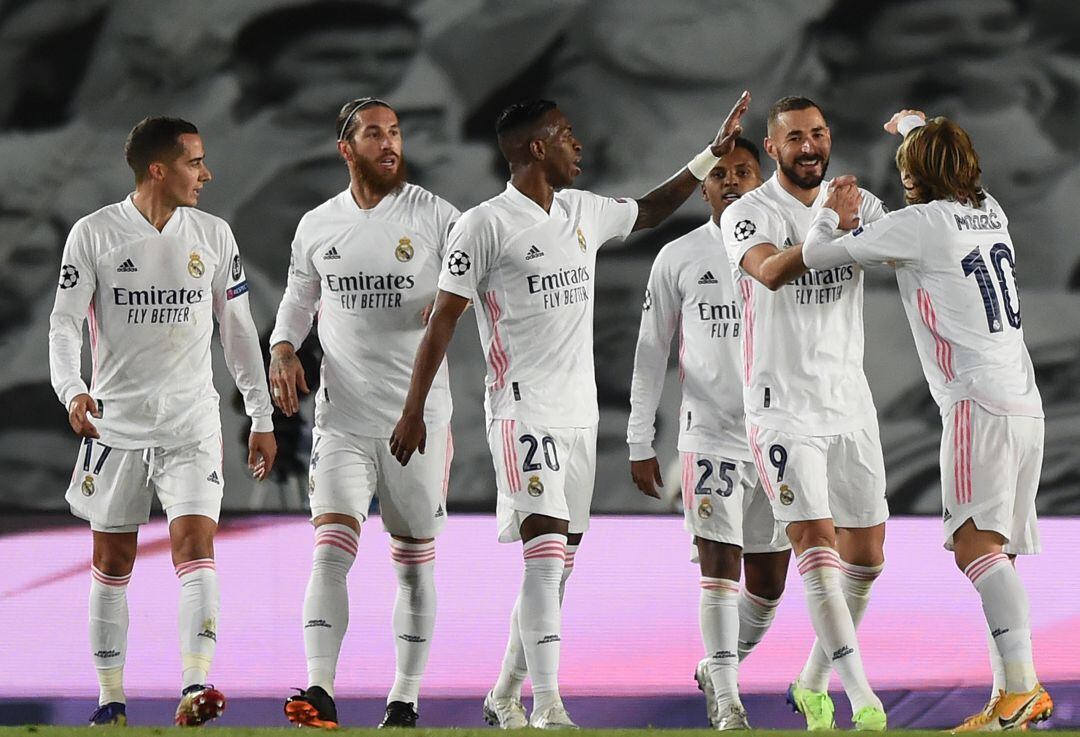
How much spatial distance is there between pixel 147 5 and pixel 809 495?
514cm

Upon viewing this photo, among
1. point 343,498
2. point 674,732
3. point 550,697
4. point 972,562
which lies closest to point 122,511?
point 343,498

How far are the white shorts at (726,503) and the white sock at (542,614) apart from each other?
105cm

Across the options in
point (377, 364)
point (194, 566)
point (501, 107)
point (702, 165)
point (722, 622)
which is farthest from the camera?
point (501, 107)

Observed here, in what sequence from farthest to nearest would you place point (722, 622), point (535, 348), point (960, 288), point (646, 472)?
point (646, 472)
point (722, 622)
point (535, 348)
point (960, 288)

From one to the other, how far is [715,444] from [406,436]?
1.48m

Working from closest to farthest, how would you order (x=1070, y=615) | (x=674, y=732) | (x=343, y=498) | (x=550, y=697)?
1. (x=674, y=732)
2. (x=550, y=697)
3. (x=343, y=498)
4. (x=1070, y=615)

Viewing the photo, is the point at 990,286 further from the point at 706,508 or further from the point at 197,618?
the point at 197,618

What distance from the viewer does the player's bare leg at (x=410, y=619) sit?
6023mm

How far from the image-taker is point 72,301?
235 inches

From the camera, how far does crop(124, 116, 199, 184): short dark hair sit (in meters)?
6.07

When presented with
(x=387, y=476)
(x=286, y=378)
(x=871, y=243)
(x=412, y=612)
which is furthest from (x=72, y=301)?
(x=871, y=243)

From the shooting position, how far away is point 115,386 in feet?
19.7

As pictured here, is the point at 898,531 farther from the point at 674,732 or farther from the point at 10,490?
the point at 10,490

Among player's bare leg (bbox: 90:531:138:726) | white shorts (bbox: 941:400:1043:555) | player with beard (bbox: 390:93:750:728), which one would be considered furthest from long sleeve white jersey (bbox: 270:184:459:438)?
white shorts (bbox: 941:400:1043:555)
